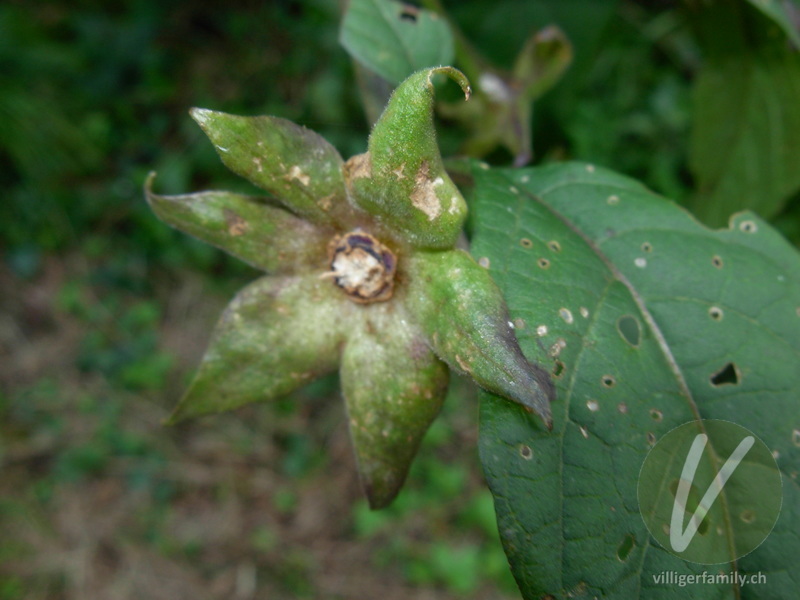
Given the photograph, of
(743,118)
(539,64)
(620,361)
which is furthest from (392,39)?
(743,118)

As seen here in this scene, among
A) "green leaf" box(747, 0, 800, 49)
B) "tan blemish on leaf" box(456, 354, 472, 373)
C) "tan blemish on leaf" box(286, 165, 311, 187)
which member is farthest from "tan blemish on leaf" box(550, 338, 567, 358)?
"green leaf" box(747, 0, 800, 49)

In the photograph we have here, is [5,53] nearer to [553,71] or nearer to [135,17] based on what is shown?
[135,17]

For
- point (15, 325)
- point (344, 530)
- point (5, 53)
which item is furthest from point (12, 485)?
point (5, 53)

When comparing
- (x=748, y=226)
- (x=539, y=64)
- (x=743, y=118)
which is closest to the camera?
(x=748, y=226)

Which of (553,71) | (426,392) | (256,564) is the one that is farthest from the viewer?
(256,564)

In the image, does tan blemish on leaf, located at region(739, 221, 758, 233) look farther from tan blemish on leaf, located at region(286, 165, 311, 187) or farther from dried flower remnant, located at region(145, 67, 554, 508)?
tan blemish on leaf, located at region(286, 165, 311, 187)

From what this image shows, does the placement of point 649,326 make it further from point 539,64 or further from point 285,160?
point 539,64
